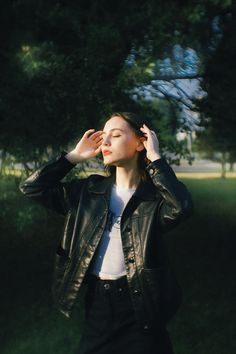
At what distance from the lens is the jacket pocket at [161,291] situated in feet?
9.54

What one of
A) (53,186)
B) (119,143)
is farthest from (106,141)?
(53,186)

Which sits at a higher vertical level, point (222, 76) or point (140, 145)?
point (222, 76)

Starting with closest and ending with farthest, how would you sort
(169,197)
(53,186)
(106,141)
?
1. (169,197)
2. (106,141)
3. (53,186)

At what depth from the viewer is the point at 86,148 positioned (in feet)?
10.7

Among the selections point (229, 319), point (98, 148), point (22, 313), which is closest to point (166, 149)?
point (229, 319)

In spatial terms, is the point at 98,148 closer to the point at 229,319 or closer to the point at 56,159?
the point at 56,159

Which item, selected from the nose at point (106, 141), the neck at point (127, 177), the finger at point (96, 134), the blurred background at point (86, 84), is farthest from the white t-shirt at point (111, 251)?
the blurred background at point (86, 84)

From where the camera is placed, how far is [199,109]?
8.73 metres

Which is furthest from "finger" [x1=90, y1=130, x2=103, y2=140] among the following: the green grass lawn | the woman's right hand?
the green grass lawn

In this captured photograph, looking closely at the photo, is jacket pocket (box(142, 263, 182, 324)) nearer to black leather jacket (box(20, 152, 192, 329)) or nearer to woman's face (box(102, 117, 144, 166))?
black leather jacket (box(20, 152, 192, 329))

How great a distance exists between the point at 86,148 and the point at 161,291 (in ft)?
3.15

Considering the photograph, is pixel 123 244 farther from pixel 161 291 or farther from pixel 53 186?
pixel 53 186

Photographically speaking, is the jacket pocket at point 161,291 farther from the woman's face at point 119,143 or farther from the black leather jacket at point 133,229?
the woman's face at point 119,143

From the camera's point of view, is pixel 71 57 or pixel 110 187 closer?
pixel 110 187
